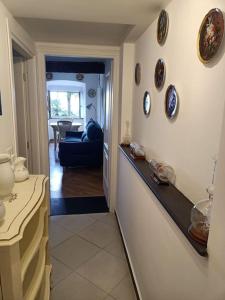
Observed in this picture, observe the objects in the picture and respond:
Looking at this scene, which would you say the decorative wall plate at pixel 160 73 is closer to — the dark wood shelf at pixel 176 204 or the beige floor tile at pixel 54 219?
the dark wood shelf at pixel 176 204

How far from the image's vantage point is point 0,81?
1497 millimetres

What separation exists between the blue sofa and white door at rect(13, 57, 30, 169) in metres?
2.19

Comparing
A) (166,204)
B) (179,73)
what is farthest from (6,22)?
(166,204)

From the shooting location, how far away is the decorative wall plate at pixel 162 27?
60.1 inches

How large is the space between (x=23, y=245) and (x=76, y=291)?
920 millimetres

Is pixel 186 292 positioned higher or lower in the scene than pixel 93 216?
higher

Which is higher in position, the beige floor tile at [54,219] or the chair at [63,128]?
the chair at [63,128]

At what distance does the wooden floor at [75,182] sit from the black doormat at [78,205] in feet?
0.50

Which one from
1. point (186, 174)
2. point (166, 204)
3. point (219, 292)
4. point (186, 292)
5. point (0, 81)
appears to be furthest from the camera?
point (0, 81)

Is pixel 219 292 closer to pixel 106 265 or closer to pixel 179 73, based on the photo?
pixel 179 73

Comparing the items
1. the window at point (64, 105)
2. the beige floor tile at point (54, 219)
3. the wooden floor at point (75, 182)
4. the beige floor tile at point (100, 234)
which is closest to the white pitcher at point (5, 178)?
the beige floor tile at point (100, 234)

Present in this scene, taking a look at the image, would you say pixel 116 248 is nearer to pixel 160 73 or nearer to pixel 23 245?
pixel 23 245

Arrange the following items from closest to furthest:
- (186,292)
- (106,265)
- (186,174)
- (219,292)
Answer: (219,292) → (186,292) → (186,174) → (106,265)

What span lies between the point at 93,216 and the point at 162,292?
1869mm
